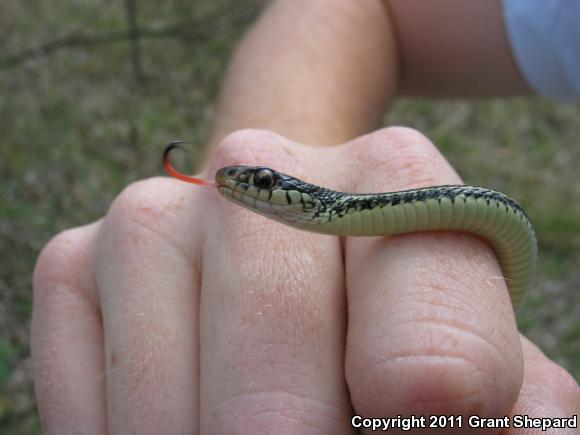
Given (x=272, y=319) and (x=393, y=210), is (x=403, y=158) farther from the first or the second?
(x=272, y=319)

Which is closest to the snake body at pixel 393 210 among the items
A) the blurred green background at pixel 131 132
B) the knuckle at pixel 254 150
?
the knuckle at pixel 254 150

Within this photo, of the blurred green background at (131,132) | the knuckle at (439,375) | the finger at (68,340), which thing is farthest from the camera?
the blurred green background at (131,132)

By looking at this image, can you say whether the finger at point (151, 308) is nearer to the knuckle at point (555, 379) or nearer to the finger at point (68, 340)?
the finger at point (68, 340)

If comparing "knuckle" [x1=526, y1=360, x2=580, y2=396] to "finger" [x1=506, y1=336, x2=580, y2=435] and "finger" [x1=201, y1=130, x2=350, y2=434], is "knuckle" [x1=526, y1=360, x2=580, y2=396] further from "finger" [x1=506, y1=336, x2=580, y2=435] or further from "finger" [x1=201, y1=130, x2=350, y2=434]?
"finger" [x1=201, y1=130, x2=350, y2=434]

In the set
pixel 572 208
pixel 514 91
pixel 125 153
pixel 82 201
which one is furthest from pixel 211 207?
pixel 572 208

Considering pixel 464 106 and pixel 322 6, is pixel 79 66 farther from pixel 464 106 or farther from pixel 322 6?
pixel 464 106

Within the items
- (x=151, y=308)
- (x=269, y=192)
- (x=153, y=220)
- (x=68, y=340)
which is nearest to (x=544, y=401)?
(x=269, y=192)
